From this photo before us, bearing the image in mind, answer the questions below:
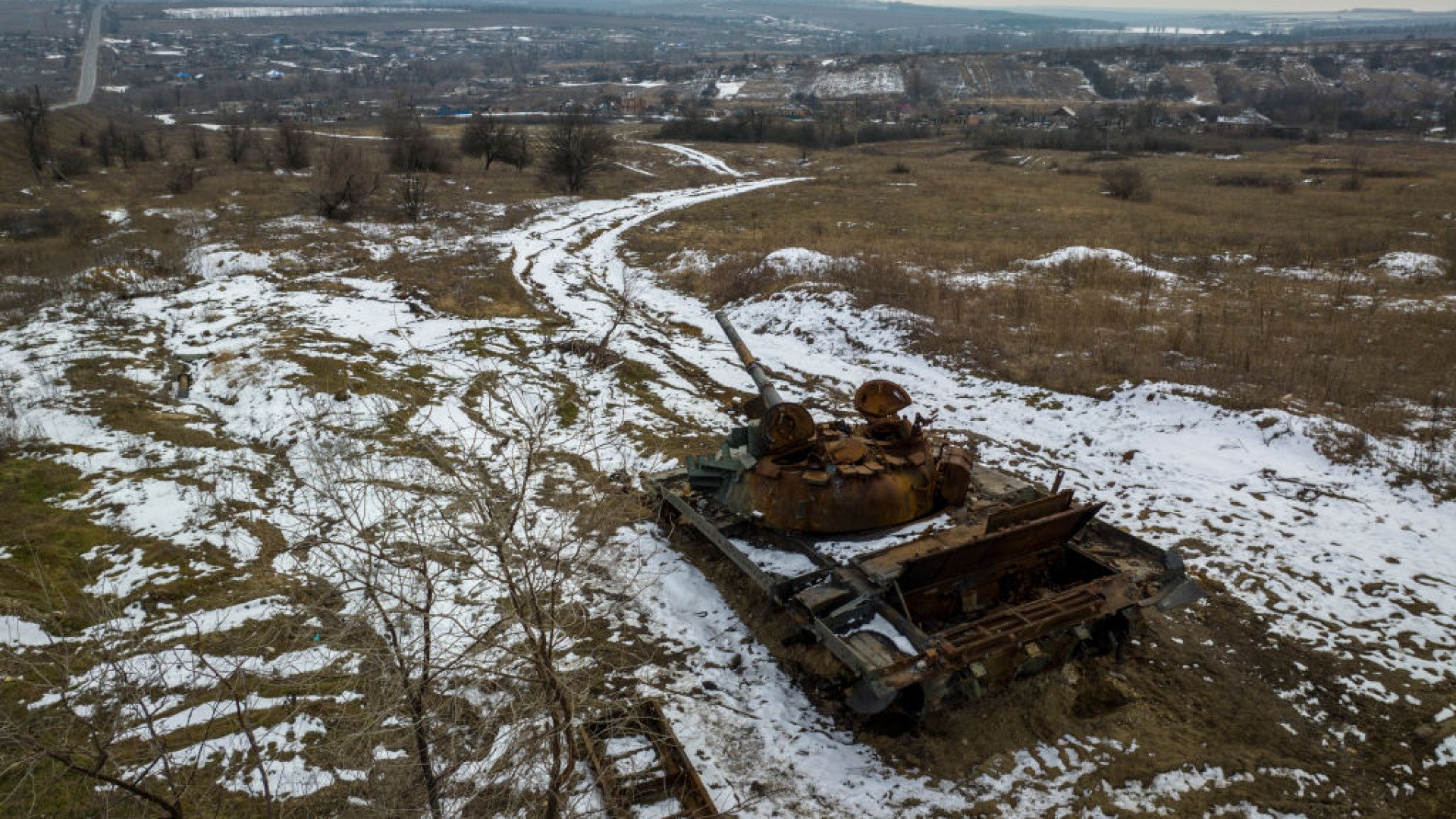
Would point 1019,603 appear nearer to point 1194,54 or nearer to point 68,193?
point 68,193

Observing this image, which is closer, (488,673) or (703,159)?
(488,673)

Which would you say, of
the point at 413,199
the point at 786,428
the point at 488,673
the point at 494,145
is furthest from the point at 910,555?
the point at 494,145

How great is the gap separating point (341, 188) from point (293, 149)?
Answer: 16735mm

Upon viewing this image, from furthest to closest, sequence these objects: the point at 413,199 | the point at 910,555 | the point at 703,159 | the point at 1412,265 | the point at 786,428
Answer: the point at 703,159 → the point at 413,199 → the point at 1412,265 → the point at 786,428 → the point at 910,555

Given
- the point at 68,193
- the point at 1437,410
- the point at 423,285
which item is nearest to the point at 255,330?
the point at 423,285

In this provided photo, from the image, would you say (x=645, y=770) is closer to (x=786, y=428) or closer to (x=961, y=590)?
(x=961, y=590)

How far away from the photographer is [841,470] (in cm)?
906

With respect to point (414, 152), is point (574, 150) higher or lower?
higher

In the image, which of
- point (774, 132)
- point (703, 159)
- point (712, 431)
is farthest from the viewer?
point (774, 132)

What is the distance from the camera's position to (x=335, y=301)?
74.9 feet

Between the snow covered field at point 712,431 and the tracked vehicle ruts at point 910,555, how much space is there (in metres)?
0.96

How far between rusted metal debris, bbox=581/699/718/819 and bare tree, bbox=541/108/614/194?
134ft

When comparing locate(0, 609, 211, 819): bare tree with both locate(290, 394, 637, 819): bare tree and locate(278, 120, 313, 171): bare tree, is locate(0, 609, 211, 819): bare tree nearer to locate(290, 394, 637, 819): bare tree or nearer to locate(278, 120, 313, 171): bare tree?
locate(290, 394, 637, 819): bare tree

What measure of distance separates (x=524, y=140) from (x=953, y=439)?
46.8 m
